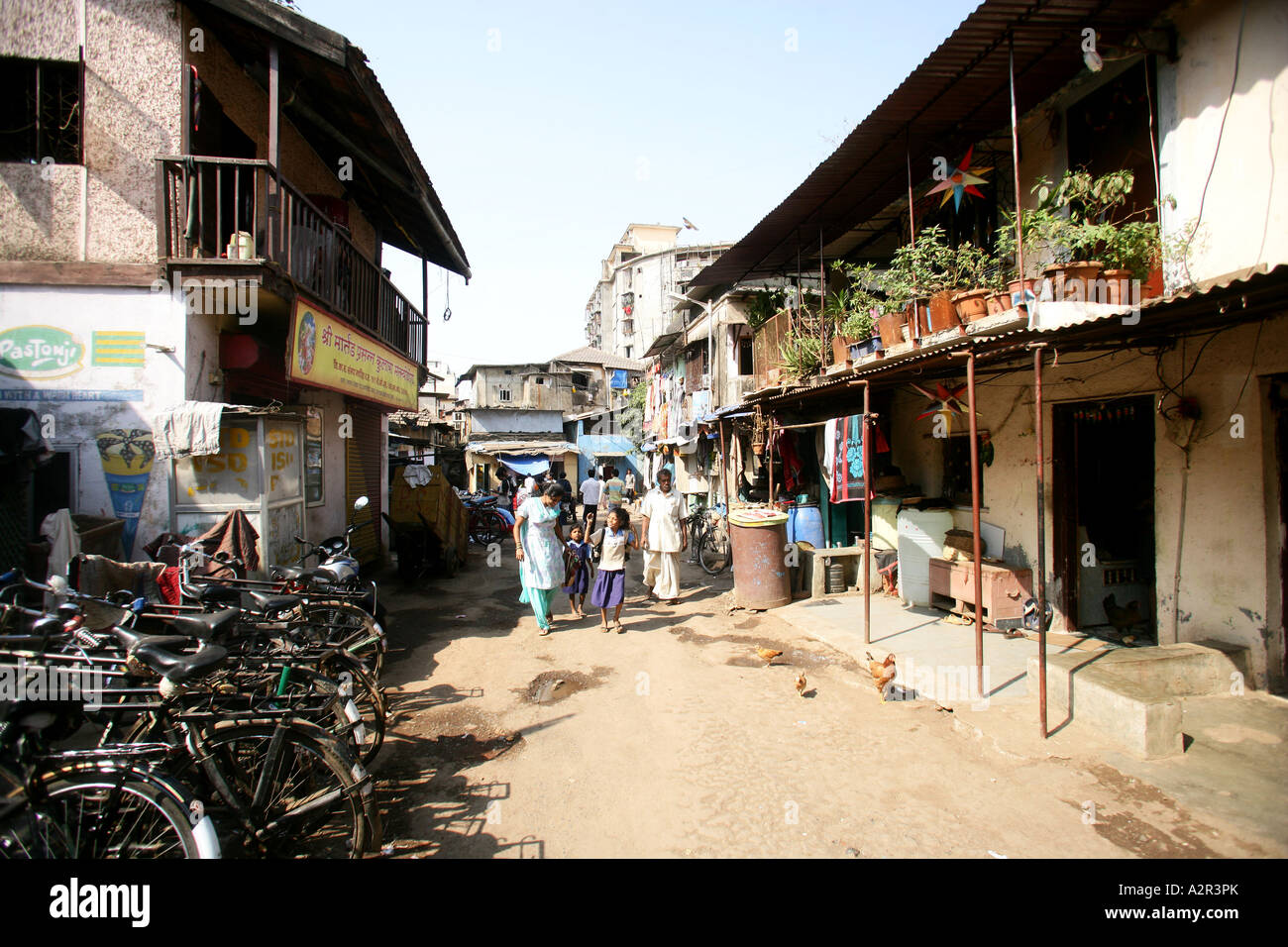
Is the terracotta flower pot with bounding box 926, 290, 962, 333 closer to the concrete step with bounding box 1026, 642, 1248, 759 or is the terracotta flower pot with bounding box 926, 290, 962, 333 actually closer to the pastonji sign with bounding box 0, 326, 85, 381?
the concrete step with bounding box 1026, 642, 1248, 759

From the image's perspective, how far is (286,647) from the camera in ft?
14.0

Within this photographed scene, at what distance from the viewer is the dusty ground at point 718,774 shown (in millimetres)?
3475

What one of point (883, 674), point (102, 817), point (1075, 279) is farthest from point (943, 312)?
point (102, 817)

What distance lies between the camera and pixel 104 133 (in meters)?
6.34

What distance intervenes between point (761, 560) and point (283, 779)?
685 centimetres

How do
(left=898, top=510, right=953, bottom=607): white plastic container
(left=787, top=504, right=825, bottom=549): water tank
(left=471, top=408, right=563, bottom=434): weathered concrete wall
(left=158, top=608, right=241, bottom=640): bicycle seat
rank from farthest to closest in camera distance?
(left=471, top=408, right=563, bottom=434): weathered concrete wall, (left=787, top=504, right=825, bottom=549): water tank, (left=898, top=510, right=953, bottom=607): white plastic container, (left=158, top=608, right=241, bottom=640): bicycle seat

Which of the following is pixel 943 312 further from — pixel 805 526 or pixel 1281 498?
pixel 805 526

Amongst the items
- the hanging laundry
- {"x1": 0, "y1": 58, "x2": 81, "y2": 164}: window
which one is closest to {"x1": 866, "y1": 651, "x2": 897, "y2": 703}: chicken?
the hanging laundry

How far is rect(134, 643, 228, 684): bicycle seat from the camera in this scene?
2.77 meters

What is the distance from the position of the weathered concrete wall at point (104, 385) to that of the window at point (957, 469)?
956 cm

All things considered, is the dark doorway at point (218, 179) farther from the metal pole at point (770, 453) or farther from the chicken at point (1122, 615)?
the chicken at point (1122, 615)

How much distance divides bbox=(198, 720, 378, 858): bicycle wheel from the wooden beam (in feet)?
17.7

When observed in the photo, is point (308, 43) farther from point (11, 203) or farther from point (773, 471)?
point (773, 471)
